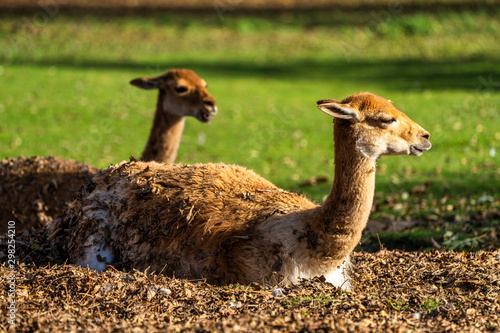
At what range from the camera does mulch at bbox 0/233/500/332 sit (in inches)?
194

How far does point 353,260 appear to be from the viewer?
261 inches

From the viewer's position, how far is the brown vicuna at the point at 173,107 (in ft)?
32.9

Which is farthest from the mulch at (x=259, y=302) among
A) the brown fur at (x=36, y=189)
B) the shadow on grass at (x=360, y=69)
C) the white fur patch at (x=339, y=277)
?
the shadow on grass at (x=360, y=69)

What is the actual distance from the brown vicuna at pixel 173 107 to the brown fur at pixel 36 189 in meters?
1.14

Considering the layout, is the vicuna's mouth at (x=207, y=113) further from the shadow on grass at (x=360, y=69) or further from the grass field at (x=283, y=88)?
the shadow on grass at (x=360, y=69)

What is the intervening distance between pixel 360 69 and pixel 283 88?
3234 millimetres

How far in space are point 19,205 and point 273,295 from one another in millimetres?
4775

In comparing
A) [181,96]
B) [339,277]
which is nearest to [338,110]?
[339,277]

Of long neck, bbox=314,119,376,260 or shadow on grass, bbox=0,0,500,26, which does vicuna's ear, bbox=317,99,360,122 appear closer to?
long neck, bbox=314,119,376,260

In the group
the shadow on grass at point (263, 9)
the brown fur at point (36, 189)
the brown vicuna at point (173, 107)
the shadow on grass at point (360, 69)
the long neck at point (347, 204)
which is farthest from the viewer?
the shadow on grass at point (263, 9)

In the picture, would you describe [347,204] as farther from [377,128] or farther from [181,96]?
[181,96]

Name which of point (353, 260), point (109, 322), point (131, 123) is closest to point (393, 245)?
point (353, 260)

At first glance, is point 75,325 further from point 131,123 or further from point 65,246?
point 131,123

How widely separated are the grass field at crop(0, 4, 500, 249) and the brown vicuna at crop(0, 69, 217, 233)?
2.52m
